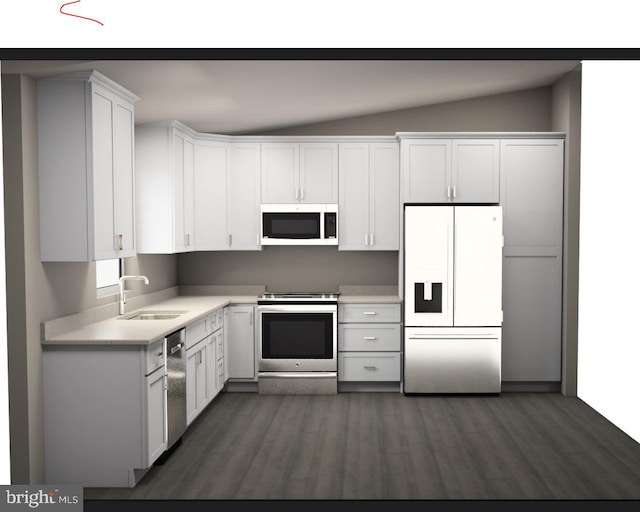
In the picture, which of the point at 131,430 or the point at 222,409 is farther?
the point at 222,409

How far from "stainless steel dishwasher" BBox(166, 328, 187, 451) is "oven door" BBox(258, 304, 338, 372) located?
5.04 ft

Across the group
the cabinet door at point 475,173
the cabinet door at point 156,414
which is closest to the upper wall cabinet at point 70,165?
the cabinet door at point 156,414

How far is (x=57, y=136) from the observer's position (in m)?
3.76

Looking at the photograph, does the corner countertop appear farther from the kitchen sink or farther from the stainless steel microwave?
the stainless steel microwave

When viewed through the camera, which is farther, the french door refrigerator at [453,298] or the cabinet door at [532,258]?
the cabinet door at [532,258]

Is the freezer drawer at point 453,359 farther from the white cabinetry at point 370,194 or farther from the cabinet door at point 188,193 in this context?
the cabinet door at point 188,193

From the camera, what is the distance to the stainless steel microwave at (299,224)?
6.30m

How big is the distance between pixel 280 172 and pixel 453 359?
2429 millimetres

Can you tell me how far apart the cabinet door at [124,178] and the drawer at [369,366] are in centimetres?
249

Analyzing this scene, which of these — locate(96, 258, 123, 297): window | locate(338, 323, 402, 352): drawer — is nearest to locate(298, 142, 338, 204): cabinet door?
locate(338, 323, 402, 352): drawer

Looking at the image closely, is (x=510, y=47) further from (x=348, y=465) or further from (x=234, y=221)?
(x=234, y=221)

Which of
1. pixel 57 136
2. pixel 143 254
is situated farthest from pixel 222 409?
pixel 57 136
